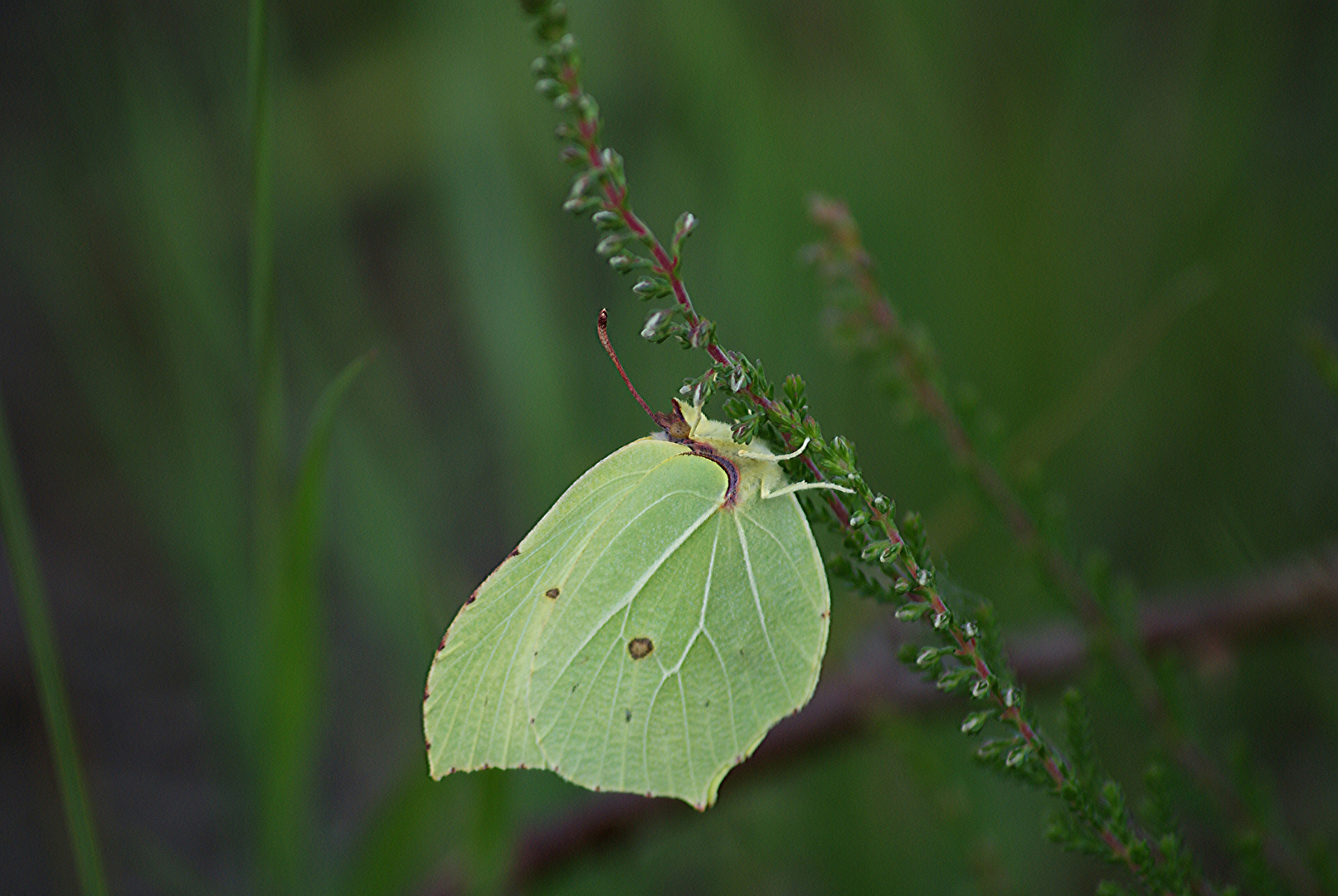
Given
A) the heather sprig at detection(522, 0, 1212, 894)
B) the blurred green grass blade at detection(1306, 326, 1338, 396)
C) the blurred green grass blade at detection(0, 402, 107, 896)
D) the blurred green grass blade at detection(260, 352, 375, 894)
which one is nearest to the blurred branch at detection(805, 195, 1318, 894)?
the heather sprig at detection(522, 0, 1212, 894)

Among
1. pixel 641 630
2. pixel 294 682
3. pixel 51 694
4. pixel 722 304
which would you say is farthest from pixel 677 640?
pixel 722 304

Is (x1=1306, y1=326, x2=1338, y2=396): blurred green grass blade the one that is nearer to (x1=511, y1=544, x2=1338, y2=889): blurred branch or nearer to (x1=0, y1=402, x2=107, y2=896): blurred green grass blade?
(x1=511, y1=544, x2=1338, y2=889): blurred branch

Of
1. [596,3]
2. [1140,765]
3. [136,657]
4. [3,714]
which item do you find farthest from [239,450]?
[1140,765]

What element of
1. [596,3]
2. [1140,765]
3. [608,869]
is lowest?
[1140,765]

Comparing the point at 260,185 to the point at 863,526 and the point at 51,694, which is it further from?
the point at 863,526

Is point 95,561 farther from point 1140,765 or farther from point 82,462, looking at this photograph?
point 1140,765

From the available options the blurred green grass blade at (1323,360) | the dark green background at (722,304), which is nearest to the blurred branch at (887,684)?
the dark green background at (722,304)

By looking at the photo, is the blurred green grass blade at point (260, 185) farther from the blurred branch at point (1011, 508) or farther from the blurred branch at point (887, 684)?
the blurred branch at point (887, 684)
